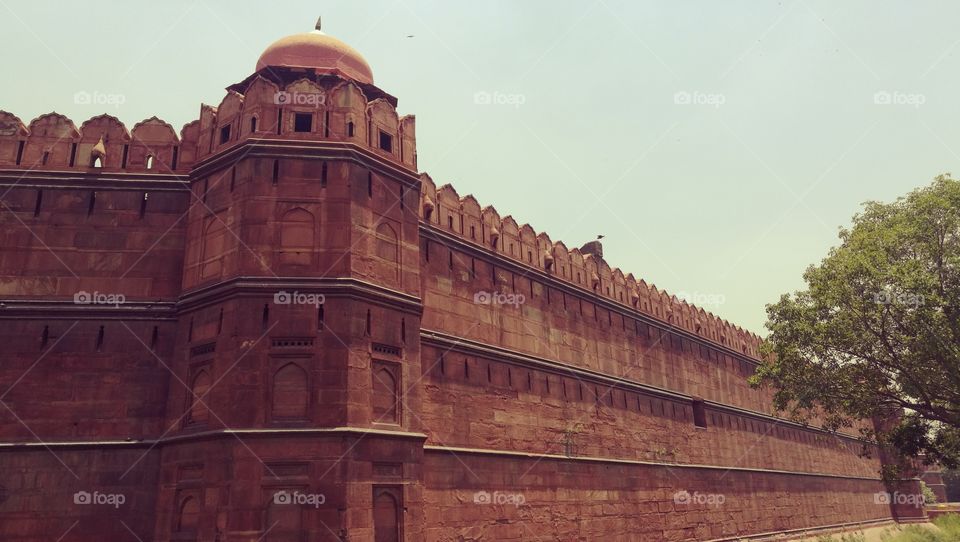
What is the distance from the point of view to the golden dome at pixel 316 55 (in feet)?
52.2

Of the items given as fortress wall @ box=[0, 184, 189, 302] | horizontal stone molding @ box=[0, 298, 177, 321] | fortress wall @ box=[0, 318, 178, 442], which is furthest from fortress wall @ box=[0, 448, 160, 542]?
fortress wall @ box=[0, 184, 189, 302]

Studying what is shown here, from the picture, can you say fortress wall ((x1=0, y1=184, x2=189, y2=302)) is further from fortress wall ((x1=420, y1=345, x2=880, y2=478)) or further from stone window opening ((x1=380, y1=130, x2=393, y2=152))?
fortress wall ((x1=420, y1=345, x2=880, y2=478))

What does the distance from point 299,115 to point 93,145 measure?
502 centimetres

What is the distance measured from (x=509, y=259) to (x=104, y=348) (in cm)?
1116

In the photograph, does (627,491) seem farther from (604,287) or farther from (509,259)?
(509,259)

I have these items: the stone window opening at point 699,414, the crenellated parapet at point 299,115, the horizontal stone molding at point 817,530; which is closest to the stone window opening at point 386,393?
the crenellated parapet at point 299,115

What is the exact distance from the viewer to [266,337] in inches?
489

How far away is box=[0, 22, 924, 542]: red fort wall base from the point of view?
12.1 meters

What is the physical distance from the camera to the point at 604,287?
2464 centimetres

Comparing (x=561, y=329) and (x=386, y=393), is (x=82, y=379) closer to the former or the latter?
(x=386, y=393)

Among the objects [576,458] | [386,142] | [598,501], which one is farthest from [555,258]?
[386,142]

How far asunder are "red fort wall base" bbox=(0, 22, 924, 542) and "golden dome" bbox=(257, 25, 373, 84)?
7 centimetres

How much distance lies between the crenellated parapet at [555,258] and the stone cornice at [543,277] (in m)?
0.15

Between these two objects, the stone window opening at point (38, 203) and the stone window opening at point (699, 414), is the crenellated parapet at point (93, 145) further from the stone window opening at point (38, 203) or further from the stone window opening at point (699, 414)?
the stone window opening at point (699, 414)
